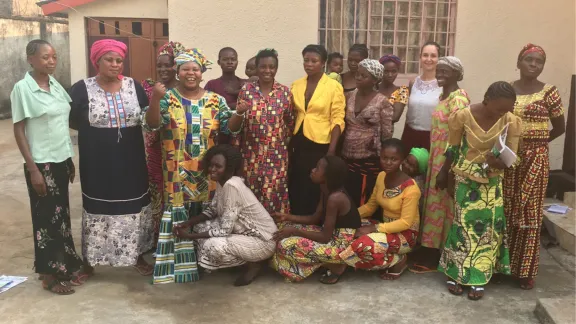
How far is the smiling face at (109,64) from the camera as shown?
3.83 metres

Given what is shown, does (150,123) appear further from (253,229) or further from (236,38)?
(236,38)

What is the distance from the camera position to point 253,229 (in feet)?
13.6

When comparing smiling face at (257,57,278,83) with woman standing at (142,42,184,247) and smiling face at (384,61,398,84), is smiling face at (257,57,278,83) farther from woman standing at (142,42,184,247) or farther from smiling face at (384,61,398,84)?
smiling face at (384,61,398,84)

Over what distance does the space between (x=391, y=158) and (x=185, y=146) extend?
5.08ft

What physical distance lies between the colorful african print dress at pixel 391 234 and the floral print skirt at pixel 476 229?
0.35 meters

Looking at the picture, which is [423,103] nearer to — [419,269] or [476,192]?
[476,192]

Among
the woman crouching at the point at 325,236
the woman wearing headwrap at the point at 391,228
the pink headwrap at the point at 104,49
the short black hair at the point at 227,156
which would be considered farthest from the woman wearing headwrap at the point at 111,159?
the woman wearing headwrap at the point at 391,228

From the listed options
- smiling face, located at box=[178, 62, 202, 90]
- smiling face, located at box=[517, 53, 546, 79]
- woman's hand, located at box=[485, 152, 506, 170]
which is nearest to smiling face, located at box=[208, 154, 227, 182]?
smiling face, located at box=[178, 62, 202, 90]

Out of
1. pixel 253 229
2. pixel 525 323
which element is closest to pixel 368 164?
pixel 253 229

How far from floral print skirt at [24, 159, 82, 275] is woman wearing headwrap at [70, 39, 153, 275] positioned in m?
0.14

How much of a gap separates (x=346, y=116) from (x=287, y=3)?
255 centimetres

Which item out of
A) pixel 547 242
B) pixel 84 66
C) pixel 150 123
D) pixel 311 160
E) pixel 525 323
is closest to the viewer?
pixel 525 323

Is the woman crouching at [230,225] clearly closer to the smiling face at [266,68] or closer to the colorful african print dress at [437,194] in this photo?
the smiling face at [266,68]

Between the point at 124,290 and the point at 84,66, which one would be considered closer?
the point at 124,290
